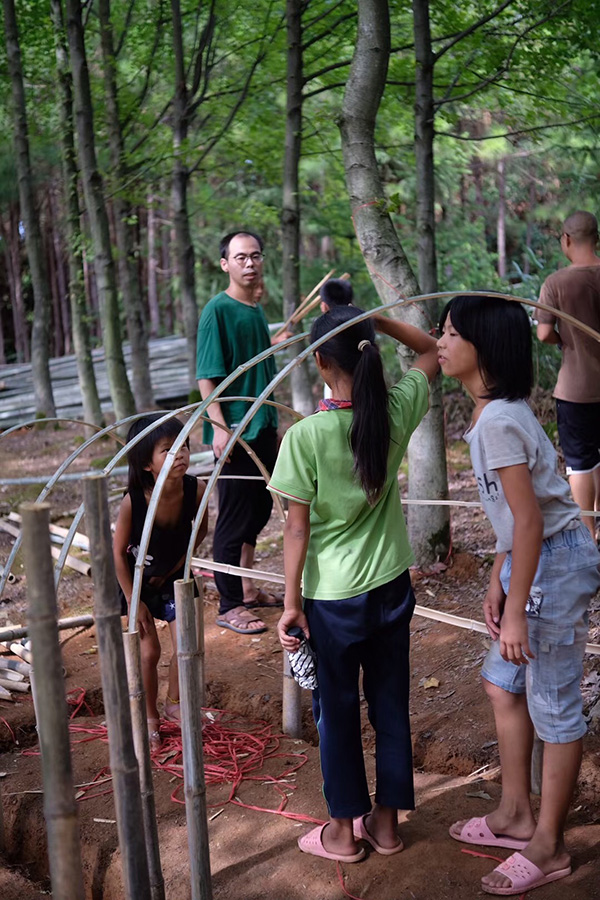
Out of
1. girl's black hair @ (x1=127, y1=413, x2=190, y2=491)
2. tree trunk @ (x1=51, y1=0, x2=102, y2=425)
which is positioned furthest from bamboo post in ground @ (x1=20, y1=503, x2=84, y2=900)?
tree trunk @ (x1=51, y1=0, x2=102, y2=425)

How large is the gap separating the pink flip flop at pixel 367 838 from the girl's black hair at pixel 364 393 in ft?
3.35

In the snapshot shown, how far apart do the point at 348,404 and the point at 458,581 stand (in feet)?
8.34

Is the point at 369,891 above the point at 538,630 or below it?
below

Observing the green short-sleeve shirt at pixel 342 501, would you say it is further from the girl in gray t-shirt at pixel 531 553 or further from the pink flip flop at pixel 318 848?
the pink flip flop at pixel 318 848

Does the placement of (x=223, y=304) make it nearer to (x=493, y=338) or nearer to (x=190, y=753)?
(x=493, y=338)

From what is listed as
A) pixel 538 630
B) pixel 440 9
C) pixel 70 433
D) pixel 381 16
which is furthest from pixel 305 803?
pixel 70 433

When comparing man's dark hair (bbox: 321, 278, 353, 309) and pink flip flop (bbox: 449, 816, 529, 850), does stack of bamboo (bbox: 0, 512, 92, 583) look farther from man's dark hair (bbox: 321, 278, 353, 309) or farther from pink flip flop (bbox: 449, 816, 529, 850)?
pink flip flop (bbox: 449, 816, 529, 850)

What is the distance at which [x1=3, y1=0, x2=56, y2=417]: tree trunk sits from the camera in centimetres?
918

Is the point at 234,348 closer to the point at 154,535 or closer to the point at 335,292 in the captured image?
the point at 335,292

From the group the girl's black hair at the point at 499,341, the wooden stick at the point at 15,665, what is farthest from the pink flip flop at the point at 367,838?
the wooden stick at the point at 15,665

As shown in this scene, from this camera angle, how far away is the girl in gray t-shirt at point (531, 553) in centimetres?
207

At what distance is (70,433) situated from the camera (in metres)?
12.2

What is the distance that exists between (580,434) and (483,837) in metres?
2.36

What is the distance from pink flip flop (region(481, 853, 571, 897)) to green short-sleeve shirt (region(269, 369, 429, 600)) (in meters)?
0.81
